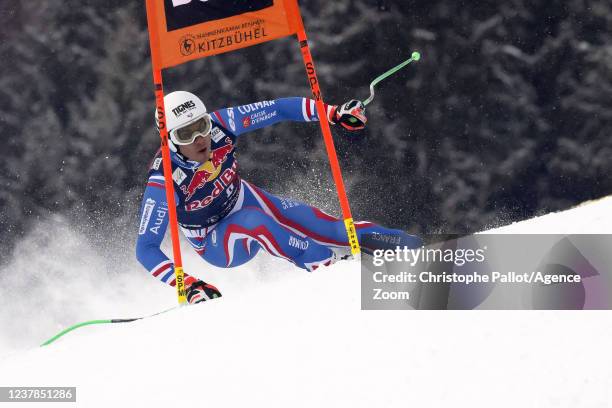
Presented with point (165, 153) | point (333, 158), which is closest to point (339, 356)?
point (333, 158)

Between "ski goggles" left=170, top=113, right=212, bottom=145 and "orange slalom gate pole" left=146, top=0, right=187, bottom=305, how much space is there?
195 mm

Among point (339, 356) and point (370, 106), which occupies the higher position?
point (370, 106)

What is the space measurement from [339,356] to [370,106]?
20.6 ft

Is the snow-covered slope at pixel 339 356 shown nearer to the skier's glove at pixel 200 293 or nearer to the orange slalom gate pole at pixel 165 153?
the skier's glove at pixel 200 293

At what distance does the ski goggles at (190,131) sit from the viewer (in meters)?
5.20

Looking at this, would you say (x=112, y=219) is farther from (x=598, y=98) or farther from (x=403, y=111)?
(x=598, y=98)

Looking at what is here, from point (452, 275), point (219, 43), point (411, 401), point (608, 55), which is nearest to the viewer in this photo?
point (411, 401)

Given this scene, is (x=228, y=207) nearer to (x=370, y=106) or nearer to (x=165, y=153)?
(x=165, y=153)

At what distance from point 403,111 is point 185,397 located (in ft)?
20.9

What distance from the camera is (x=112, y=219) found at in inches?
380

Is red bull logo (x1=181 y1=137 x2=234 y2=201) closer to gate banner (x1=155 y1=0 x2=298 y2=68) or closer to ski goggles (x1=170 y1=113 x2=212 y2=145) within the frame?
ski goggles (x1=170 y1=113 x2=212 y2=145)

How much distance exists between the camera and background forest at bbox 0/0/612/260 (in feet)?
30.3

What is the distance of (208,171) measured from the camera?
5.39 metres

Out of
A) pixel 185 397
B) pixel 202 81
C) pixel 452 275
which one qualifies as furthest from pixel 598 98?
pixel 185 397
